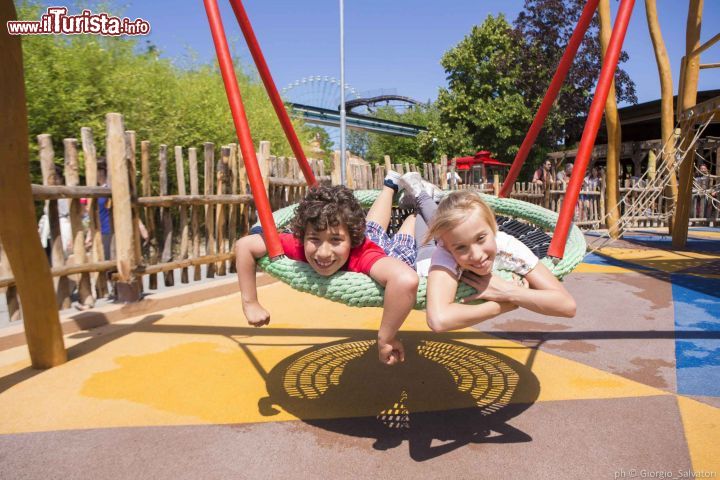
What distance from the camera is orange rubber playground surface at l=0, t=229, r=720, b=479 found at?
6.98 feet

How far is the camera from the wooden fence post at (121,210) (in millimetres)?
4539

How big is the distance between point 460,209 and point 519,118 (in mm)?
20925

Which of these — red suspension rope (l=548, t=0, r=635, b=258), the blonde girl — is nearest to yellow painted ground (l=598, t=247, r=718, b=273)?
red suspension rope (l=548, t=0, r=635, b=258)

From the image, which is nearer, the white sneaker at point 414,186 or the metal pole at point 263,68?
the metal pole at point 263,68

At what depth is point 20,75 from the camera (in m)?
2.90

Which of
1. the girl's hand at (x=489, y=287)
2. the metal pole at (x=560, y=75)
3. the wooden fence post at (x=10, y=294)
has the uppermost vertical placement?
the metal pole at (x=560, y=75)

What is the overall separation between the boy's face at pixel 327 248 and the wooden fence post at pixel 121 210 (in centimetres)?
316

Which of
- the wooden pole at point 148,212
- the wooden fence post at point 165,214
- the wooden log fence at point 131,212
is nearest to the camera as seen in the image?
the wooden log fence at point 131,212

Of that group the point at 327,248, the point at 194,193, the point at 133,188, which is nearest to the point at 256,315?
the point at 327,248

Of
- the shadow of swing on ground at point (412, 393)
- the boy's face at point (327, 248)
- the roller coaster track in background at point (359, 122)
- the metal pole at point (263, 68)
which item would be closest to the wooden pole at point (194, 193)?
the shadow of swing on ground at point (412, 393)

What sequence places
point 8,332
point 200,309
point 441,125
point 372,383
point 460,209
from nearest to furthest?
point 460,209, point 372,383, point 8,332, point 200,309, point 441,125

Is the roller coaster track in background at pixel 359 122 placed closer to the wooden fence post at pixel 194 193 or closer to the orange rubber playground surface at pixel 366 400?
the wooden fence post at pixel 194 193

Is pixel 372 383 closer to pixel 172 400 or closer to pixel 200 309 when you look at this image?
pixel 172 400

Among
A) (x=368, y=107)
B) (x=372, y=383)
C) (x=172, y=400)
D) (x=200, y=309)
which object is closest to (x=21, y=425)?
(x=172, y=400)
